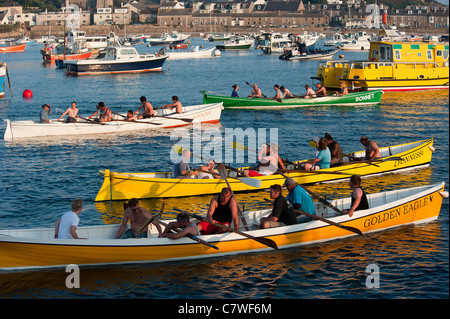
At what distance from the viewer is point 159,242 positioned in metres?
13.4

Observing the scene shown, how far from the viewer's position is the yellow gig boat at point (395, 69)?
39719 millimetres

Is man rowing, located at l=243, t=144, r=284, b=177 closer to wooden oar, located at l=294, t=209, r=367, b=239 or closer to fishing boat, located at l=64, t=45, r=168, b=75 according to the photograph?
wooden oar, located at l=294, t=209, r=367, b=239

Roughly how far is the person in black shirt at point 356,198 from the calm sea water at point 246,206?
0.91 m

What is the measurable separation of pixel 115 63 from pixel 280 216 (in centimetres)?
4778

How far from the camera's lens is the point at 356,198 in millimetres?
14852

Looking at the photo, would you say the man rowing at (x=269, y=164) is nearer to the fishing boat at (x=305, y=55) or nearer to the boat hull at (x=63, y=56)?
the boat hull at (x=63, y=56)

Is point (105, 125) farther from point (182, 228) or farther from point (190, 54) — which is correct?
point (190, 54)

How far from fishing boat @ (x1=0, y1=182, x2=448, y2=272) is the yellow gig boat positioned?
24.7m

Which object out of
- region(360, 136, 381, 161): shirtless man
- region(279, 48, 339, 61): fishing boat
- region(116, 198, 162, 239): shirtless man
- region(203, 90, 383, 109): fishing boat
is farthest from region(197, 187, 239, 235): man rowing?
region(279, 48, 339, 61): fishing boat

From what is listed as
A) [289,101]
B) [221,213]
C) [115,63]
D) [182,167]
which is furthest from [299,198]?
[115,63]

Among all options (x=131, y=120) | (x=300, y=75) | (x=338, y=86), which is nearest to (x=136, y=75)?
(x=300, y=75)

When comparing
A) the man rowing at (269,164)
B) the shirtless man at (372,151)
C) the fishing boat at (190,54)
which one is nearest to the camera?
the man rowing at (269,164)

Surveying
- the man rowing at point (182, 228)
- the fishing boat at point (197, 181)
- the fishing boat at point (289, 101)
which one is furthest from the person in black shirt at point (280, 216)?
the fishing boat at point (289, 101)

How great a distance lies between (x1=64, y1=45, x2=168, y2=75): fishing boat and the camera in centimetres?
5916
